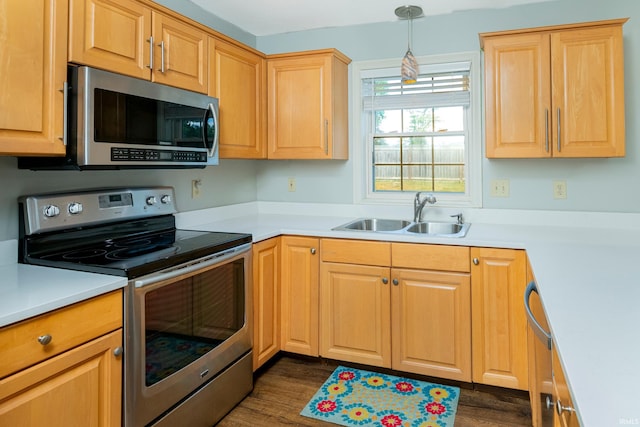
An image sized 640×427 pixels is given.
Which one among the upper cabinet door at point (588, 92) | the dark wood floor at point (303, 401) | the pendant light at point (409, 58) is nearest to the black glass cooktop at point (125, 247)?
the dark wood floor at point (303, 401)

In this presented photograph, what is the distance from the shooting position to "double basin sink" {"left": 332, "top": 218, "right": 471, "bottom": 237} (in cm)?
267

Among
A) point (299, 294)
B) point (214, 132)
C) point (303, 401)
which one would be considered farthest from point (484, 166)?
point (303, 401)

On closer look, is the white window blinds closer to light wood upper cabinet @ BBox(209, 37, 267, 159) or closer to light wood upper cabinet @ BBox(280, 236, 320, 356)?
light wood upper cabinet @ BBox(209, 37, 267, 159)

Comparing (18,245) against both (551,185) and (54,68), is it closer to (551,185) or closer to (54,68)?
(54,68)

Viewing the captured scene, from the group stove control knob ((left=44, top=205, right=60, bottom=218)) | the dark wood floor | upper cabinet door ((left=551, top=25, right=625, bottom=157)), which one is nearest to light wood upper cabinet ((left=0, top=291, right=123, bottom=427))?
stove control knob ((left=44, top=205, right=60, bottom=218))

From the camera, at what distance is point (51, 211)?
6.05 ft

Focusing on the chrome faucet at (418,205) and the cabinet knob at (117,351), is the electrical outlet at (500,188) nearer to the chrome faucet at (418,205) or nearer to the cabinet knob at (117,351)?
the chrome faucet at (418,205)

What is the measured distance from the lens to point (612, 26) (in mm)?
2293

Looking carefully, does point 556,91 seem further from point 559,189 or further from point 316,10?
point 316,10

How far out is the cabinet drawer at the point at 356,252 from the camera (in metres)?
2.45

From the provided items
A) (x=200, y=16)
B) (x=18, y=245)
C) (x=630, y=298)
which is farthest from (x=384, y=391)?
(x=200, y=16)

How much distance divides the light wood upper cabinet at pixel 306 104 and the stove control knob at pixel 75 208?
1.34 m

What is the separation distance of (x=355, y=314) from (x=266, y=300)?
52cm

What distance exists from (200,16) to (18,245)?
5.86 feet
